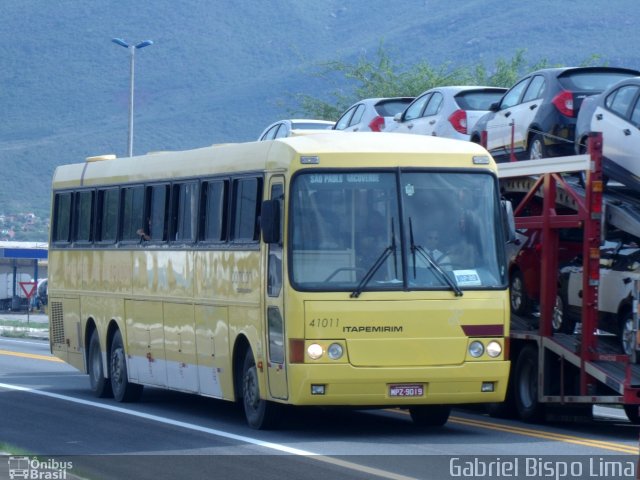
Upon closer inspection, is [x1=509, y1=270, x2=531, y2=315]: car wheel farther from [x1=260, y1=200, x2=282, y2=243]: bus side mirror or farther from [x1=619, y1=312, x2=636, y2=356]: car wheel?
[x1=260, y1=200, x2=282, y2=243]: bus side mirror

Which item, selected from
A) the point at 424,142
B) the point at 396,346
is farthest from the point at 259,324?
the point at 424,142

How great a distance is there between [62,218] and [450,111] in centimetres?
626

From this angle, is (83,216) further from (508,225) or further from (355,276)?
(508,225)

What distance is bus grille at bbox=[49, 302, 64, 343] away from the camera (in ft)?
71.9

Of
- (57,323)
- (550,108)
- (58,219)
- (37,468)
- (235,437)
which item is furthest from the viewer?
(58,219)

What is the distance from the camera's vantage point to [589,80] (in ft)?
61.2

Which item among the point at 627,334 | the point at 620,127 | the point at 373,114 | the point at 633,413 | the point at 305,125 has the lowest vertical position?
the point at 633,413

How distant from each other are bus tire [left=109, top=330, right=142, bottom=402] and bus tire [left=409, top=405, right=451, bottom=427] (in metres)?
4.99

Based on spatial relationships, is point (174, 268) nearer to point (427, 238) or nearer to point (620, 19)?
point (427, 238)

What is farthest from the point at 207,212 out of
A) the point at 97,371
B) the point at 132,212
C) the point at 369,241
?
the point at 97,371

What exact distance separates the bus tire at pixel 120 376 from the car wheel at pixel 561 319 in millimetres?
5773

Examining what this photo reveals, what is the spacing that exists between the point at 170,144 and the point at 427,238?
151m

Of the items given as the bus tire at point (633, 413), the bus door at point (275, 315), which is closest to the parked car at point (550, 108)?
the bus tire at point (633, 413)

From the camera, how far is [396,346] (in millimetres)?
13828
